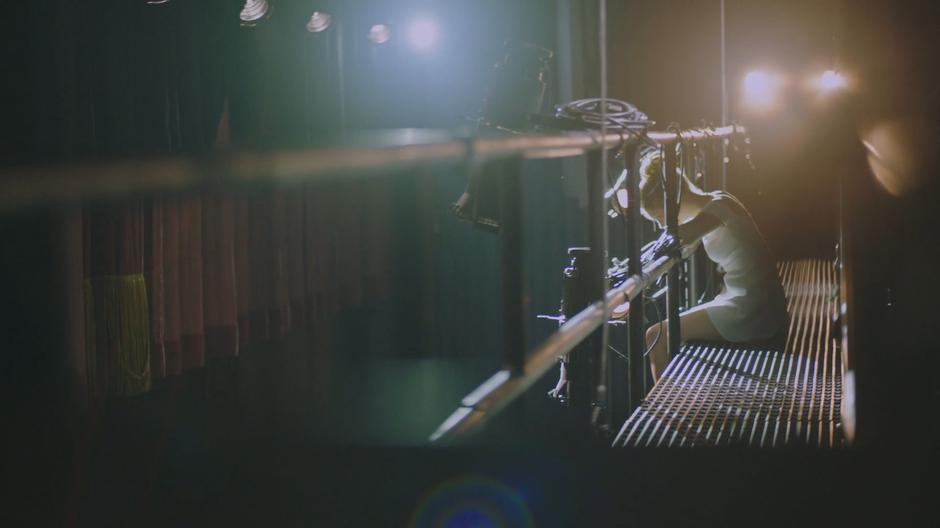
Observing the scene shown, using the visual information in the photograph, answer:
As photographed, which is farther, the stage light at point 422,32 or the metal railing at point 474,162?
the stage light at point 422,32

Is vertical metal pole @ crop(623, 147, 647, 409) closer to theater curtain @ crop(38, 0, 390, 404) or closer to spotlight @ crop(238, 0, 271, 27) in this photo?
theater curtain @ crop(38, 0, 390, 404)

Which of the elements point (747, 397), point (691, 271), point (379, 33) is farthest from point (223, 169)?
point (379, 33)

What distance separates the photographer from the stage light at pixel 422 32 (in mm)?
5422

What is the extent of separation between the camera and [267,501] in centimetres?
156

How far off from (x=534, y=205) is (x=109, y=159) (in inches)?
227

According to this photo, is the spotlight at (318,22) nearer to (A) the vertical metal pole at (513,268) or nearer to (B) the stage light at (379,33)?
(B) the stage light at (379,33)

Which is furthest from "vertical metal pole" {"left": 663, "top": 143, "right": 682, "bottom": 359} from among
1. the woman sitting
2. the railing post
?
the railing post

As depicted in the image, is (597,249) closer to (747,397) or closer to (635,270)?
(635,270)

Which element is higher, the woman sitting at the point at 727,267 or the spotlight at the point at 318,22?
the spotlight at the point at 318,22

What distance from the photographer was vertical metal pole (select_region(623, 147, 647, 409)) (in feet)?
8.46

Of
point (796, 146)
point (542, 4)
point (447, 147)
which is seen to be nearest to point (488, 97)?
point (447, 147)

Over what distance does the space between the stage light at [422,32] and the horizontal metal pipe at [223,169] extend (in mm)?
4281

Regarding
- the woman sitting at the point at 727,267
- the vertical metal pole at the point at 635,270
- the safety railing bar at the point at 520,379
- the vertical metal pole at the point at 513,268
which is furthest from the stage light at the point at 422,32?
the vertical metal pole at the point at 513,268

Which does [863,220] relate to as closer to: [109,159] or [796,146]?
[109,159]
